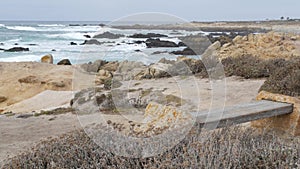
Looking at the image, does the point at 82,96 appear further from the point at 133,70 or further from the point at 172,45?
the point at 172,45

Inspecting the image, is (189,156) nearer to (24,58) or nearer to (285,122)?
(285,122)

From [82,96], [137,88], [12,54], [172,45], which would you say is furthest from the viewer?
[12,54]

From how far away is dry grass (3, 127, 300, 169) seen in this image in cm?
277

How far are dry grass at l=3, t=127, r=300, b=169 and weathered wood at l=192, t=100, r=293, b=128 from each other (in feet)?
1.72

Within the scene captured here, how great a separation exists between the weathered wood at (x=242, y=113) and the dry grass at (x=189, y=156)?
523 millimetres

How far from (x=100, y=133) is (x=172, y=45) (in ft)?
60.5

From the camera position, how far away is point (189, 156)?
2.84 meters

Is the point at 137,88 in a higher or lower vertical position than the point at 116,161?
lower

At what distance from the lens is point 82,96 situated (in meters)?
8.91

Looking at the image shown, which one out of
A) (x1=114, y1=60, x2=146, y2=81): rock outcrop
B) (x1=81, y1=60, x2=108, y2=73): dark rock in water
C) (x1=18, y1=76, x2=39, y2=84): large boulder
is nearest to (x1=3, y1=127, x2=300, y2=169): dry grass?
(x1=81, y1=60, x2=108, y2=73): dark rock in water

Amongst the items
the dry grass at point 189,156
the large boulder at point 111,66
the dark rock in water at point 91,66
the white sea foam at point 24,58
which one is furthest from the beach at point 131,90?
the white sea foam at point 24,58

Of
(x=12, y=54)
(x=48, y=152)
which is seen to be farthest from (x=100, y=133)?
(x=12, y=54)

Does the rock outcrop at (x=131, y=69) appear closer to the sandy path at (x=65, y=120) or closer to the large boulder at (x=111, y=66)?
the sandy path at (x=65, y=120)

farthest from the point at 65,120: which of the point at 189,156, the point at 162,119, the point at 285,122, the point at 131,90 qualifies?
the point at 189,156
